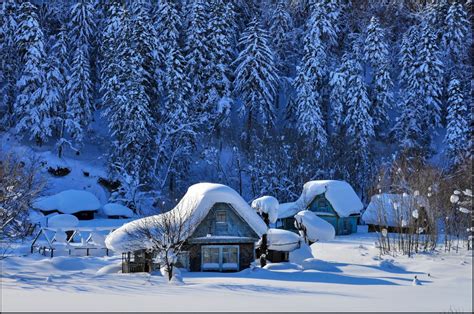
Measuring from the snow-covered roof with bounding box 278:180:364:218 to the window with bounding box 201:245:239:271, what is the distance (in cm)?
1757

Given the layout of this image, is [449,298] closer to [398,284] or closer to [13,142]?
[398,284]

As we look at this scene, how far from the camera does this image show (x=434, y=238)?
108 ft

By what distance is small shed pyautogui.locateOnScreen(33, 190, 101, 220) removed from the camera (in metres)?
47.7

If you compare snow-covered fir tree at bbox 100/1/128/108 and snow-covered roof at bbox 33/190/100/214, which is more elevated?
snow-covered fir tree at bbox 100/1/128/108

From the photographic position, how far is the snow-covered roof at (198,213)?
28.6 metres

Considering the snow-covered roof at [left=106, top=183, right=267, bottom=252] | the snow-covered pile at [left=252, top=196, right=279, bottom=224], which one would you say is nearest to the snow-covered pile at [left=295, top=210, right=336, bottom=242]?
the snow-covered pile at [left=252, top=196, right=279, bottom=224]

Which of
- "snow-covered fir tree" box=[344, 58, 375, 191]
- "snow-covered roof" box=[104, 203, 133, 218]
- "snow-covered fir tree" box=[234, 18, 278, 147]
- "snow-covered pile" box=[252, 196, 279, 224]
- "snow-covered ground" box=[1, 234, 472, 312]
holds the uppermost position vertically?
"snow-covered fir tree" box=[234, 18, 278, 147]

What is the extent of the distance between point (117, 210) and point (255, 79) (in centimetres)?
1815

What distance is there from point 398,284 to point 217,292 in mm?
7969

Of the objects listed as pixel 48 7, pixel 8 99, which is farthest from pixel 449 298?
pixel 48 7

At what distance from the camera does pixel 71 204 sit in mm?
48000

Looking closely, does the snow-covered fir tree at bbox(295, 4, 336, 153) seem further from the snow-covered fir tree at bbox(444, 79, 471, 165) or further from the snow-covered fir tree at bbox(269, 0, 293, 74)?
the snow-covered fir tree at bbox(444, 79, 471, 165)

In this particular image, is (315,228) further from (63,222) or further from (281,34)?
(281,34)

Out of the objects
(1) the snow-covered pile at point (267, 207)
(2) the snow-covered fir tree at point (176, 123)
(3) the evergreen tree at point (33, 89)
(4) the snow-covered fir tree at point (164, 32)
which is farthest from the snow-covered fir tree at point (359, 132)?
(3) the evergreen tree at point (33, 89)
